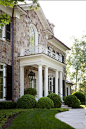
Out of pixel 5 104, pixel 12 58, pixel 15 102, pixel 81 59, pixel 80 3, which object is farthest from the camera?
pixel 81 59

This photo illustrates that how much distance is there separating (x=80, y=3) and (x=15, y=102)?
845cm

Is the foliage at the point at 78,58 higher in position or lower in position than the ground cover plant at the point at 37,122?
higher

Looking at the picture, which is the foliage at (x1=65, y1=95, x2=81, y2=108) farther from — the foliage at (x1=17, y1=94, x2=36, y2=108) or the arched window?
the arched window

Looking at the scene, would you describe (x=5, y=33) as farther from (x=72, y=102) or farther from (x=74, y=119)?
(x=72, y=102)

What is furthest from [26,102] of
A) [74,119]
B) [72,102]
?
[72,102]

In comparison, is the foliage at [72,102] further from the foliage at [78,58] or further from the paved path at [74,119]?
the foliage at [78,58]

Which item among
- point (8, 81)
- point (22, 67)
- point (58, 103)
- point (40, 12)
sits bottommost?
point (58, 103)

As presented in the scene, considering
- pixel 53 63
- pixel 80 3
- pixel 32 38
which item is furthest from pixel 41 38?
pixel 80 3

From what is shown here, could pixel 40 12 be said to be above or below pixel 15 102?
above

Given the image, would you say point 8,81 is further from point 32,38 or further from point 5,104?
point 32,38

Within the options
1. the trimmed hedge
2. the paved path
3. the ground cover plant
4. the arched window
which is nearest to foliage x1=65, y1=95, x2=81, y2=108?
the arched window

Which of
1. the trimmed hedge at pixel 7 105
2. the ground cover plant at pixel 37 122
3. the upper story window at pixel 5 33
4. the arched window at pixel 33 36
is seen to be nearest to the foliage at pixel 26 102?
the trimmed hedge at pixel 7 105

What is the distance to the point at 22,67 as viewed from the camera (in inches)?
541

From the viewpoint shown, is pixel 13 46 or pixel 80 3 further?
pixel 13 46
